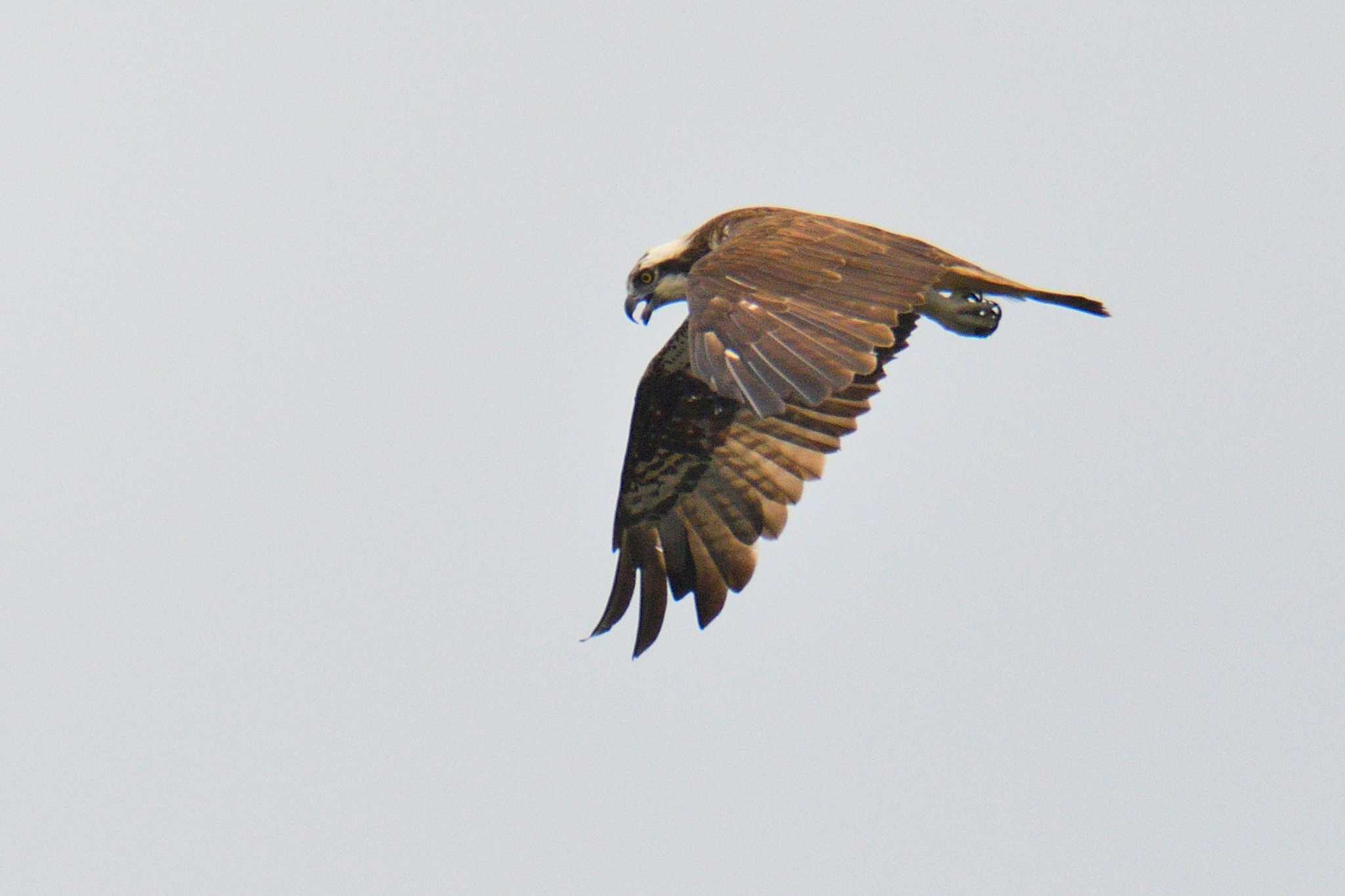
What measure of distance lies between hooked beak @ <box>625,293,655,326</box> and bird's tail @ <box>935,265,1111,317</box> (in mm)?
1737

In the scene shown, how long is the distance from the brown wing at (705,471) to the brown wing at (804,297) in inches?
51.5

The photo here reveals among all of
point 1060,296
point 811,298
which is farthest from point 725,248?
point 1060,296

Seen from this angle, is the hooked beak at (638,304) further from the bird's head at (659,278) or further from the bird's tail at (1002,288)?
the bird's tail at (1002,288)

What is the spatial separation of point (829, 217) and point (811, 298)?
137 centimetres

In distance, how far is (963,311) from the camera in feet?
38.0

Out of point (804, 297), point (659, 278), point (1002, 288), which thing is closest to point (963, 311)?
point (1002, 288)

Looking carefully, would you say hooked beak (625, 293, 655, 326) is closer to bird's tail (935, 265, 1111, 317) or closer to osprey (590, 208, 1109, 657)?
osprey (590, 208, 1109, 657)

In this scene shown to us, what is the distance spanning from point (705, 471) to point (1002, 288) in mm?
2064

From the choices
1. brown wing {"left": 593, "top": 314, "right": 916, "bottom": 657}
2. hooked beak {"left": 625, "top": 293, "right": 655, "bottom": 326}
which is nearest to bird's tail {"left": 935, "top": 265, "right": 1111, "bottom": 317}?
brown wing {"left": 593, "top": 314, "right": 916, "bottom": 657}

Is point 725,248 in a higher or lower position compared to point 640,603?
higher

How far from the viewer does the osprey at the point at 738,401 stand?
9.98m

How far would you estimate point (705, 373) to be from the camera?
9234mm

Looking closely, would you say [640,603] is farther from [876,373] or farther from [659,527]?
[876,373]

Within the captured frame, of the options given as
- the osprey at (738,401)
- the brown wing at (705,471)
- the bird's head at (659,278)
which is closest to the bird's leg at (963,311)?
the osprey at (738,401)
